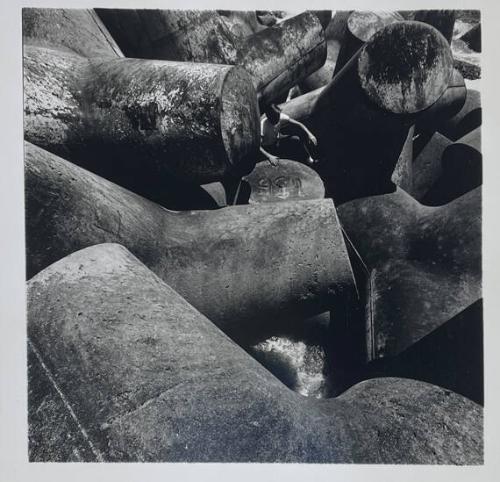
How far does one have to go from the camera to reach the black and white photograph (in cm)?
65

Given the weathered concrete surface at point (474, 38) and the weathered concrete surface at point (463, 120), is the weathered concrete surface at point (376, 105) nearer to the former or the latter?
the weathered concrete surface at point (474, 38)

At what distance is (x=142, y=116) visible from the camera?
0.94m

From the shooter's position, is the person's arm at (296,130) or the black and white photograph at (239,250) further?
the person's arm at (296,130)

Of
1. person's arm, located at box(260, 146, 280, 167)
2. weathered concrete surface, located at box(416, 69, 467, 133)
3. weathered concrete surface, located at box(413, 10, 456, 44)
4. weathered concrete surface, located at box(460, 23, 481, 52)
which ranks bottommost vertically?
person's arm, located at box(260, 146, 280, 167)

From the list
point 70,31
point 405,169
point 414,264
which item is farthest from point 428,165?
point 70,31

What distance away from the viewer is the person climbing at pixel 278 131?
135 cm

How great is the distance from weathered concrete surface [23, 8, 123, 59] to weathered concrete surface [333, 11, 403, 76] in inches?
A: 26.6

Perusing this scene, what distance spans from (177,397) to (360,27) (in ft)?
4.26

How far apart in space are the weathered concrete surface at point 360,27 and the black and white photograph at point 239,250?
23 millimetres

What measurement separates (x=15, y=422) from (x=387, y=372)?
70cm

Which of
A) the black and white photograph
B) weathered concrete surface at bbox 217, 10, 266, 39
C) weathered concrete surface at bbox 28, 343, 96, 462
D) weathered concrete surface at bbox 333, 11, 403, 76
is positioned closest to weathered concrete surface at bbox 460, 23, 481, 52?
the black and white photograph


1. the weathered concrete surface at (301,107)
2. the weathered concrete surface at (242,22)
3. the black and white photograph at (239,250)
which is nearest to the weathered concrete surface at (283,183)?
the black and white photograph at (239,250)

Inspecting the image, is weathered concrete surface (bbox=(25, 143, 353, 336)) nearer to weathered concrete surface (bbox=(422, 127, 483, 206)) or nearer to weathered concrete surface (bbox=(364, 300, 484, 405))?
weathered concrete surface (bbox=(364, 300, 484, 405))

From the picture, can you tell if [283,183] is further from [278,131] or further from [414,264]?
[414,264]
